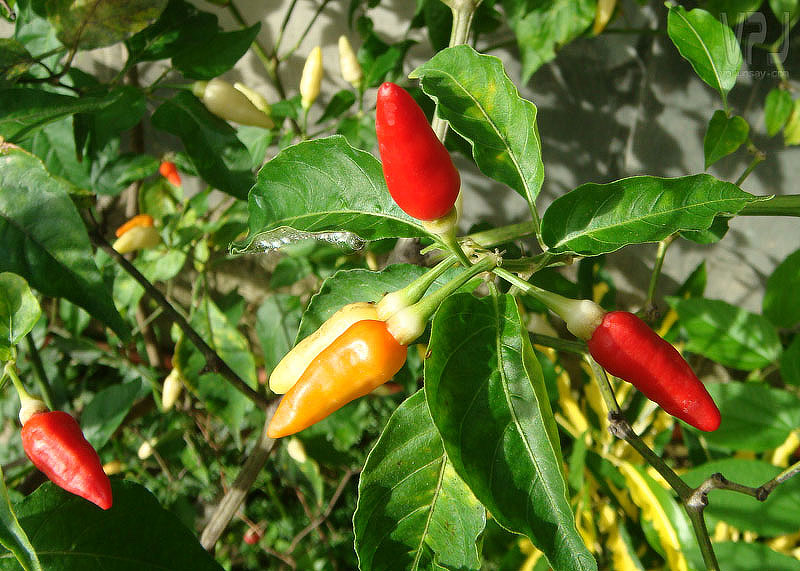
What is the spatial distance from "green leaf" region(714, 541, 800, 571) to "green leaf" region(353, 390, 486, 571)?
0.45m

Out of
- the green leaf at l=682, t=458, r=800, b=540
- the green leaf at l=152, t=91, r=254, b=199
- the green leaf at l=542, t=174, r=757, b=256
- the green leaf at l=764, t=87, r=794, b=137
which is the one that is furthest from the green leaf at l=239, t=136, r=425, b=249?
the green leaf at l=764, t=87, r=794, b=137

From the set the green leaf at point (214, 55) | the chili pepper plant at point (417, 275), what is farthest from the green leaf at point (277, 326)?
the green leaf at point (214, 55)

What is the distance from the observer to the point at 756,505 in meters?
0.76

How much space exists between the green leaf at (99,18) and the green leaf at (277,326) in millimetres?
439

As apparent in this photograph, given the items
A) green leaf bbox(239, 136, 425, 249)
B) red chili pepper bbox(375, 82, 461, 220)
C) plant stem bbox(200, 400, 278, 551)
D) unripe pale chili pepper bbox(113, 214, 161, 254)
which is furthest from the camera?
unripe pale chili pepper bbox(113, 214, 161, 254)

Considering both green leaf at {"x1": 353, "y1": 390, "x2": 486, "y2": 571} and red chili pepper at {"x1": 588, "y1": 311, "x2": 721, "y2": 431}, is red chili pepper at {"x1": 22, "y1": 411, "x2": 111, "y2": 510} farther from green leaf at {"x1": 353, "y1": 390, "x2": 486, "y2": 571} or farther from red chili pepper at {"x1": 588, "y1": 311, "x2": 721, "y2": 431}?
red chili pepper at {"x1": 588, "y1": 311, "x2": 721, "y2": 431}

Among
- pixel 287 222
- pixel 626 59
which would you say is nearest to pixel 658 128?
pixel 626 59

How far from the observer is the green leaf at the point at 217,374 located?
2.80ft

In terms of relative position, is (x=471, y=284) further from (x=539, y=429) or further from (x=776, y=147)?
(x=776, y=147)

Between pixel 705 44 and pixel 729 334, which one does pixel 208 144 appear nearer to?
pixel 705 44

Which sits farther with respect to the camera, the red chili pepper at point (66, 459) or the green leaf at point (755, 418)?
the green leaf at point (755, 418)

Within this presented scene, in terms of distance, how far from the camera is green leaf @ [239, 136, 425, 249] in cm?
47

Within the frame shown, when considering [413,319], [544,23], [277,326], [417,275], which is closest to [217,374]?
[277,326]

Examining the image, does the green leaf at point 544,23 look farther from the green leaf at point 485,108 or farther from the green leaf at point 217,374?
the green leaf at point 217,374
